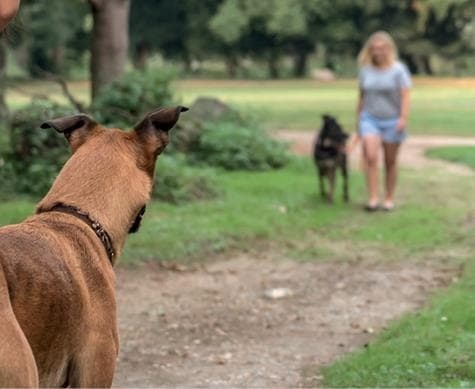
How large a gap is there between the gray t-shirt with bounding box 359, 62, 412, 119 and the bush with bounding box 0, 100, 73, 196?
4.00 meters

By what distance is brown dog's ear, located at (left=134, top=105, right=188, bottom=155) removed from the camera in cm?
404

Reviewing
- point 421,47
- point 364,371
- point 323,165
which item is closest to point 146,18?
point 421,47

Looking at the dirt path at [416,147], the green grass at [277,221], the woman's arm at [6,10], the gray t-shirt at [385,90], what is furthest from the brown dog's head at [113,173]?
the dirt path at [416,147]

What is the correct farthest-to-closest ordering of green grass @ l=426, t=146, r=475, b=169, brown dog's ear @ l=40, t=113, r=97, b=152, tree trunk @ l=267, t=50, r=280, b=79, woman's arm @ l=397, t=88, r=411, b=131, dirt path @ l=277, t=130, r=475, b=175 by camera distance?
tree trunk @ l=267, t=50, r=280, b=79 → green grass @ l=426, t=146, r=475, b=169 → dirt path @ l=277, t=130, r=475, b=175 → woman's arm @ l=397, t=88, r=411, b=131 → brown dog's ear @ l=40, t=113, r=97, b=152

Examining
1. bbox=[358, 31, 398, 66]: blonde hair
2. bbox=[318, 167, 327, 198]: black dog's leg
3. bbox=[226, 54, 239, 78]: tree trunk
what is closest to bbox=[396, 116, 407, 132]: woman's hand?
bbox=[358, 31, 398, 66]: blonde hair

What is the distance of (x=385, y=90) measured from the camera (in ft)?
42.9

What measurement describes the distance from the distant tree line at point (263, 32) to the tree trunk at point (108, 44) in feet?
169

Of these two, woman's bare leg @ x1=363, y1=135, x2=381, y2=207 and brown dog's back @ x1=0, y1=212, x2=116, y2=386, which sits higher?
brown dog's back @ x1=0, y1=212, x2=116, y2=386

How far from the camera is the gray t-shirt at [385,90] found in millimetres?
13047

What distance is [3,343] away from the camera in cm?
318

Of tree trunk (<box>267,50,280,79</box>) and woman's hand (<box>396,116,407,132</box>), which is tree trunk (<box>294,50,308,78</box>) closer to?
tree trunk (<box>267,50,280,79</box>)

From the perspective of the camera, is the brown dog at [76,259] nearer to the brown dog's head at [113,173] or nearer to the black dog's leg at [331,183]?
the brown dog's head at [113,173]

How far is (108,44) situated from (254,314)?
302 inches

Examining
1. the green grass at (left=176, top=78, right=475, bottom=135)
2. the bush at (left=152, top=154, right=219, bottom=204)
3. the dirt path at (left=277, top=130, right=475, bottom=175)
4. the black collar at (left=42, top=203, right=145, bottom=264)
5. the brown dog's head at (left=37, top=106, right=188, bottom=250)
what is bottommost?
the green grass at (left=176, top=78, right=475, bottom=135)
